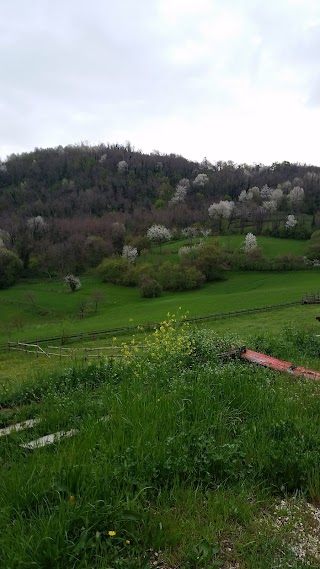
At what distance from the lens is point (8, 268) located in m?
88.1

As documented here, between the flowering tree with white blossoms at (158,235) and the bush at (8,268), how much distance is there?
38024 millimetres

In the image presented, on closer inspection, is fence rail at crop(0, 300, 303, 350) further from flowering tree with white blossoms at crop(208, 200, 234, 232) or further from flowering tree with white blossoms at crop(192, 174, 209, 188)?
flowering tree with white blossoms at crop(192, 174, 209, 188)

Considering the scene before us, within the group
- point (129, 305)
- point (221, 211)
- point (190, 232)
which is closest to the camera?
point (129, 305)

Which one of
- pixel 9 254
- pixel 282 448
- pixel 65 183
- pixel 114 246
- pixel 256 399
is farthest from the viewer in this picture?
pixel 65 183

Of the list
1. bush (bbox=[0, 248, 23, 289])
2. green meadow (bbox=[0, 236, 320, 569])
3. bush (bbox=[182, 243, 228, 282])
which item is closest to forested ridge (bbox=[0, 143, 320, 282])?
bush (bbox=[0, 248, 23, 289])

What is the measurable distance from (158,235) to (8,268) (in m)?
44.4

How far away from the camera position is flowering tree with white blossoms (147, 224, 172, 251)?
4491 inches

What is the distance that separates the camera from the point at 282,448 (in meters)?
4.03

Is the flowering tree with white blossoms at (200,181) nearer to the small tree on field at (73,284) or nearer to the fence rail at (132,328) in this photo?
the small tree on field at (73,284)

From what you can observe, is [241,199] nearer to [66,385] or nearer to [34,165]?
[34,165]

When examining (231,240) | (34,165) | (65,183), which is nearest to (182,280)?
(231,240)

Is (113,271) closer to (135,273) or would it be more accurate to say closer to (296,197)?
(135,273)

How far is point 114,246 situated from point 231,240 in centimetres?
3437

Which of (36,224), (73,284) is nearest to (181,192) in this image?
(36,224)
